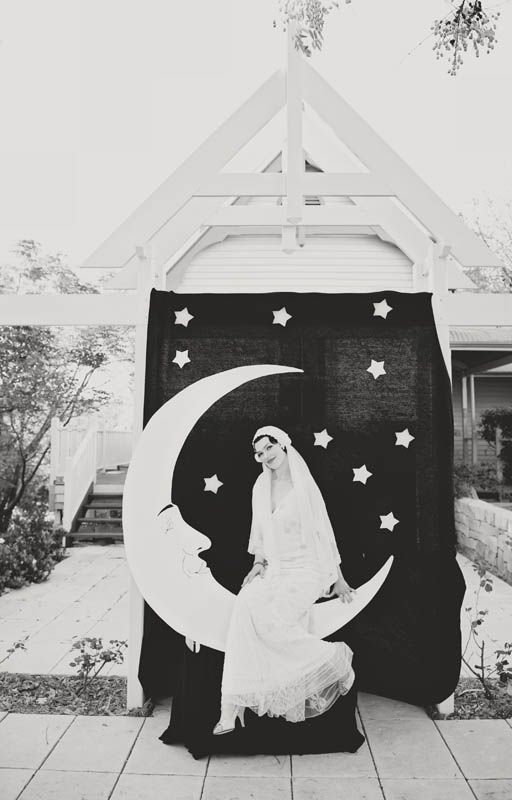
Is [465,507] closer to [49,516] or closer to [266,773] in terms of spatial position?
[266,773]

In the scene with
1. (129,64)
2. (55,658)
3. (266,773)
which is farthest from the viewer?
(129,64)

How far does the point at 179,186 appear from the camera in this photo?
4.23m

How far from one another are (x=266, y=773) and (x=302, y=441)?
74.9 inches

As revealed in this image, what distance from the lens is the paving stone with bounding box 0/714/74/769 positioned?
351 centimetres

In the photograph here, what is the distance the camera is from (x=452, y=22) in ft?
11.4

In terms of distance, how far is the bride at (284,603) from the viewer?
140 inches

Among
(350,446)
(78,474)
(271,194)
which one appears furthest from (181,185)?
(78,474)

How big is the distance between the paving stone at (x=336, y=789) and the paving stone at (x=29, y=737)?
1.42m

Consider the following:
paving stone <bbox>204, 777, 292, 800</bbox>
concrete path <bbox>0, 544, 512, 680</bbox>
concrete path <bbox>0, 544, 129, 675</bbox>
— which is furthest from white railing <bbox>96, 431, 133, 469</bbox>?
paving stone <bbox>204, 777, 292, 800</bbox>

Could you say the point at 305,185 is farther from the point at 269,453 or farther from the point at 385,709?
the point at 385,709

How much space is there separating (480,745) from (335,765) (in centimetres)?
88

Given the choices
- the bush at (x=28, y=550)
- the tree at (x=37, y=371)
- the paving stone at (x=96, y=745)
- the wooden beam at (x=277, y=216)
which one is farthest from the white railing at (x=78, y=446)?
the paving stone at (x=96, y=745)

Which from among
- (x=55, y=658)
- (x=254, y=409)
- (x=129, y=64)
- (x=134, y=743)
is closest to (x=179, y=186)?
(x=254, y=409)

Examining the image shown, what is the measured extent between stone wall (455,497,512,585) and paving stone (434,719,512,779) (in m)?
3.40
